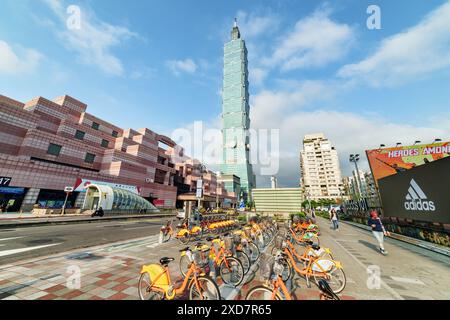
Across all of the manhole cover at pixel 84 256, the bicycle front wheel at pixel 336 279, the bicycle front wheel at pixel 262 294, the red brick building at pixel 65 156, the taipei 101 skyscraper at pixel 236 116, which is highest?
the taipei 101 skyscraper at pixel 236 116

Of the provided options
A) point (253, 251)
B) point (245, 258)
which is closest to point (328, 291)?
point (245, 258)

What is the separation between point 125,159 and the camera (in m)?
41.9

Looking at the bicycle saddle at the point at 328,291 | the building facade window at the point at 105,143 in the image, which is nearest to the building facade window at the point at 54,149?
the building facade window at the point at 105,143

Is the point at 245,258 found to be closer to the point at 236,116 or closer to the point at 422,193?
the point at 422,193

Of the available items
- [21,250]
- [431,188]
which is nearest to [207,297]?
[21,250]

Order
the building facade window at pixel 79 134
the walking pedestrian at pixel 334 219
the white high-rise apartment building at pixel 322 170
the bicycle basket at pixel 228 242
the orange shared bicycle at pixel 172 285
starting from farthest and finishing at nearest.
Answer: the white high-rise apartment building at pixel 322 170, the building facade window at pixel 79 134, the walking pedestrian at pixel 334 219, the bicycle basket at pixel 228 242, the orange shared bicycle at pixel 172 285

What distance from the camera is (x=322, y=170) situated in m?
98.9

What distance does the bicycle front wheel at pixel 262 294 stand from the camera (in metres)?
2.88

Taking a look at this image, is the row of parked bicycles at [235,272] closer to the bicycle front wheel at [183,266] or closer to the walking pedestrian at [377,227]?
the bicycle front wheel at [183,266]

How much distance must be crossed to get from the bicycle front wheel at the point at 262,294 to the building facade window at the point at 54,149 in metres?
41.8

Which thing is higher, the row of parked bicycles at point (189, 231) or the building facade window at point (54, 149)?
the building facade window at point (54, 149)

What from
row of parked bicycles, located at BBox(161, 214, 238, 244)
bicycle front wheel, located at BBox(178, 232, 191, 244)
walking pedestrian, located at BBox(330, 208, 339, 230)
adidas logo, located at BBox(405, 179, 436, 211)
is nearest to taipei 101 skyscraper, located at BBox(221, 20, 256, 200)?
walking pedestrian, located at BBox(330, 208, 339, 230)

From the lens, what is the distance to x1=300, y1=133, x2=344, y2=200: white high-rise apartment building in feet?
311

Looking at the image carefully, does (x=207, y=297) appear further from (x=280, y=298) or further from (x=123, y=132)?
(x=123, y=132)
